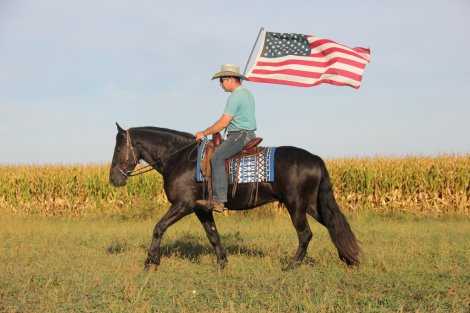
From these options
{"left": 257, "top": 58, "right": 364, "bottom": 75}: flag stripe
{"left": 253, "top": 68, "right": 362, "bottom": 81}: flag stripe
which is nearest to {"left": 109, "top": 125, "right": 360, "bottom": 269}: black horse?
A: {"left": 253, "top": 68, "right": 362, "bottom": 81}: flag stripe

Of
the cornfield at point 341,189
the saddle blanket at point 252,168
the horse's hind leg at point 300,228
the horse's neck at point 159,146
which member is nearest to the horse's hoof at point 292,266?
the horse's hind leg at point 300,228

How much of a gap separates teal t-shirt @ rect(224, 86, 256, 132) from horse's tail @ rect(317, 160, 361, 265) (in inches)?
66.2

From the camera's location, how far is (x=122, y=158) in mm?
7109

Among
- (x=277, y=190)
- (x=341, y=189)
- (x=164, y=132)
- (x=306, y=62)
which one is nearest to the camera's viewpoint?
(x=277, y=190)

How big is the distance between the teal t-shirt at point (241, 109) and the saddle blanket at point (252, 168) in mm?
604

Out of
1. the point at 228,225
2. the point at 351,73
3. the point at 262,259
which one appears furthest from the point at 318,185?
the point at 228,225

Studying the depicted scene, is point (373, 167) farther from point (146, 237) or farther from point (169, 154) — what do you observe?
point (169, 154)

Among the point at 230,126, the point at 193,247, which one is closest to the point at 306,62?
the point at 230,126

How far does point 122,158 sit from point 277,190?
3169 mm

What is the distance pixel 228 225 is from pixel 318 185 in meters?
6.64

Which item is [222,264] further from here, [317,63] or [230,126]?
[317,63]

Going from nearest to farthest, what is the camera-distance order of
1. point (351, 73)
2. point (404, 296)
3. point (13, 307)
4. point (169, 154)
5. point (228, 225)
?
point (13, 307) < point (404, 296) < point (169, 154) < point (351, 73) < point (228, 225)

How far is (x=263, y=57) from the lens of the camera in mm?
9789

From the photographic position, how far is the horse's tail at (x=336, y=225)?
21.3ft
